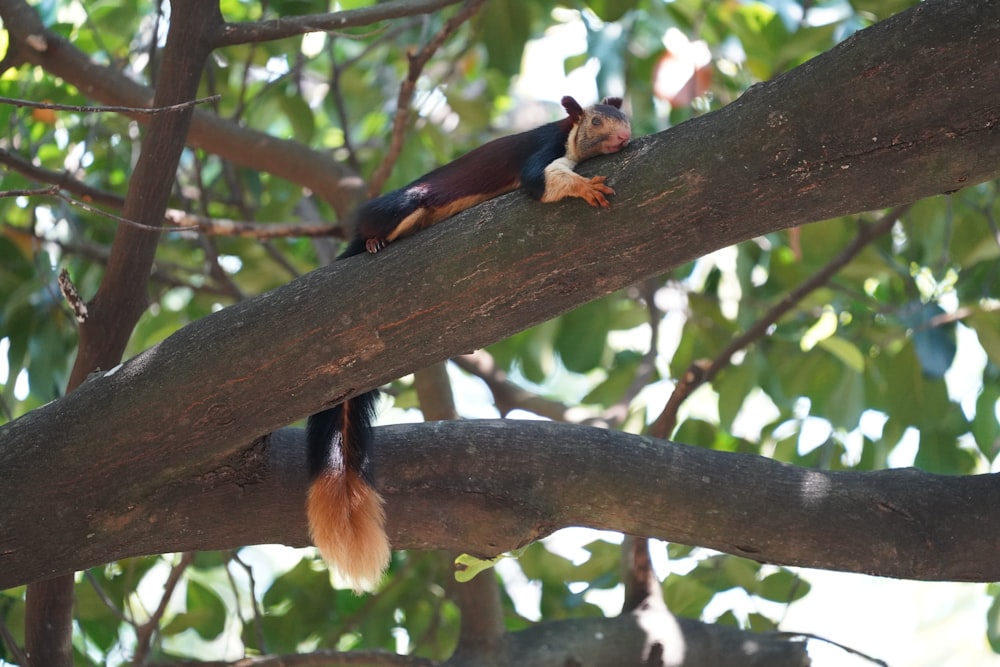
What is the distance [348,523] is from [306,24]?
1.39 metres

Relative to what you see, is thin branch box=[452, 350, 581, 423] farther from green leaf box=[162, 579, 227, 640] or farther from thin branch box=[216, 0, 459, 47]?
thin branch box=[216, 0, 459, 47]

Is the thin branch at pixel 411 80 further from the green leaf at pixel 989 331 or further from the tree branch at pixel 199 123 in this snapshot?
the green leaf at pixel 989 331

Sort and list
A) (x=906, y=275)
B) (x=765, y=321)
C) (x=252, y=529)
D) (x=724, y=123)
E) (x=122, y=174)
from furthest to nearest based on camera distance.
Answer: (x=122, y=174), (x=906, y=275), (x=765, y=321), (x=252, y=529), (x=724, y=123)

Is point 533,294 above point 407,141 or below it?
below

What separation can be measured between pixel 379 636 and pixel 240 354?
6.45 feet

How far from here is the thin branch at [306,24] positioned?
282 centimetres

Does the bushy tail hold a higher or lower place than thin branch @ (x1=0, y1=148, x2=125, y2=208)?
lower

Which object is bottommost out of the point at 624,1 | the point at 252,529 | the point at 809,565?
the point at 809,565

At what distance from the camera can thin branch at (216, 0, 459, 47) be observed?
2820 millimetres

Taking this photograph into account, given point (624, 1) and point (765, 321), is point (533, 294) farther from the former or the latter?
point (624, 1)

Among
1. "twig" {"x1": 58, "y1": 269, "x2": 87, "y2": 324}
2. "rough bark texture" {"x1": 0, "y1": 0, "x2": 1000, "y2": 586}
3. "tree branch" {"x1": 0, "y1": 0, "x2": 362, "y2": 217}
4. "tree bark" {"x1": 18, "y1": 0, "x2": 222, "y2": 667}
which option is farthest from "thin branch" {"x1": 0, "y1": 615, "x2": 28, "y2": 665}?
"tree branch" {"x1": 0, "y1": 0, "x2": 362, "y2": 217}

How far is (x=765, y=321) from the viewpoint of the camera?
344 centimetres

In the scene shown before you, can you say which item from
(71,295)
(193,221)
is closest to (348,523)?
(71,295)

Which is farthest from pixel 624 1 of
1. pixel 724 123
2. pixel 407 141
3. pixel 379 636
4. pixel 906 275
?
pixel 379 636
